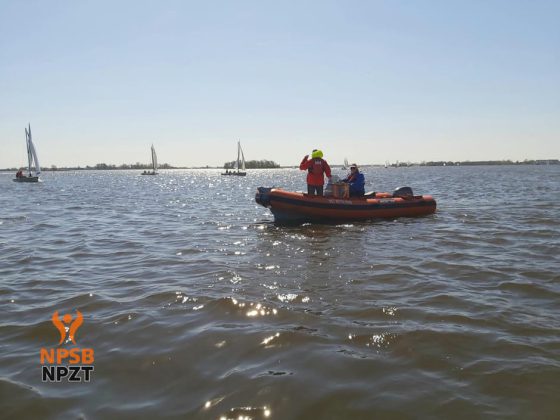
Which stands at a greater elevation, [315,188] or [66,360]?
[315,188]

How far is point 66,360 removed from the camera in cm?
384

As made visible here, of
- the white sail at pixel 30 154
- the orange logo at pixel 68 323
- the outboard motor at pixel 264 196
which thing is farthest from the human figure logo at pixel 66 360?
the white sail at pixel 30 154

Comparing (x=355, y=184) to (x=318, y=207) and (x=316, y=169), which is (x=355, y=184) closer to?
(x=316, y=169)

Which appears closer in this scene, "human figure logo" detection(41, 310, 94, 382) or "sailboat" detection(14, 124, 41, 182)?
"human figure logo" detection(41, 310, 94, 382)

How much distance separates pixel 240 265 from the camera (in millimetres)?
7344

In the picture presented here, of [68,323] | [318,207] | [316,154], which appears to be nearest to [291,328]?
[68,323]

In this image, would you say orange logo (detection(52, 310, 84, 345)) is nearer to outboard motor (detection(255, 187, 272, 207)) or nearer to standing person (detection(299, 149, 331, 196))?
outboard motor (detection(255, 187, 272, 207))

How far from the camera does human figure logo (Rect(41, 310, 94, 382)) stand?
352 cm

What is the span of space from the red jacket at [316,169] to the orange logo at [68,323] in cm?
871

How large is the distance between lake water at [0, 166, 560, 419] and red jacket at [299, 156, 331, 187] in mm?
3940

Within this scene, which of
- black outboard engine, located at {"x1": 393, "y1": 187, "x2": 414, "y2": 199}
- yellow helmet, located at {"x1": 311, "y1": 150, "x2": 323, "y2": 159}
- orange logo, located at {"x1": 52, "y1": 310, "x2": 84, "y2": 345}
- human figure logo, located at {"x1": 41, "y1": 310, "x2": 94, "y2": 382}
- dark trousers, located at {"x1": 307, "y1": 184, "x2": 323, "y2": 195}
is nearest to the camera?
human figure logo, located at {"x1": 41, "y1": 310, "x2": 94, "y2": 382}

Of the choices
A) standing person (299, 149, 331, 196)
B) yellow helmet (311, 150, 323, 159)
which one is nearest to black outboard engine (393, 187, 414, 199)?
standing person (299, 149, 331, 196)

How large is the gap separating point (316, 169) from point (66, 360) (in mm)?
9804

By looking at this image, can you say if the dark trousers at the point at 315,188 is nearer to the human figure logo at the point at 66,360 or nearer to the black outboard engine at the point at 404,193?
the black outboard engine at the point at 404,193
